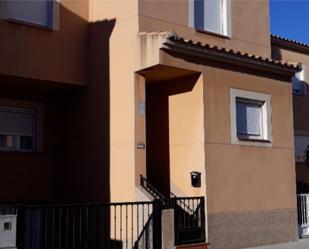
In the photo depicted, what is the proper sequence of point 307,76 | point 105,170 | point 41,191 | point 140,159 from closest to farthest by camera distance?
point 140,159 < point 105,170 < point 41,191 < point 307,76

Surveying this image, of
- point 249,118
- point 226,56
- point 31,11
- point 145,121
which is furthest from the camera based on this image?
point 249,118

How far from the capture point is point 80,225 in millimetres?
9406

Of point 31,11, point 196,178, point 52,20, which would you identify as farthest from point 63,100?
point 196,178

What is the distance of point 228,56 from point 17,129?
531 cm

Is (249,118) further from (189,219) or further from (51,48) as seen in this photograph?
(51,48)

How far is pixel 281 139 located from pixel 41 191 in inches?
238

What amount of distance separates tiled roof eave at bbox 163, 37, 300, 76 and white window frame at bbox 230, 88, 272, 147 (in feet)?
2.13

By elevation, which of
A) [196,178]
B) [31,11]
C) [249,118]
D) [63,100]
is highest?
[31,11]

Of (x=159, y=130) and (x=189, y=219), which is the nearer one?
(x=189, y=219)

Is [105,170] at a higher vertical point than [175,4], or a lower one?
lower

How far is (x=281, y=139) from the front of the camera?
1308cm

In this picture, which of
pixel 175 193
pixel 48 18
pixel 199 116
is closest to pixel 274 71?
pixel 199 116

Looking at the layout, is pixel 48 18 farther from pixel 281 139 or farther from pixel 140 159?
pixel 281 139

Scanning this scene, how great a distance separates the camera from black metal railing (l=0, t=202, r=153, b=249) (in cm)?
843
